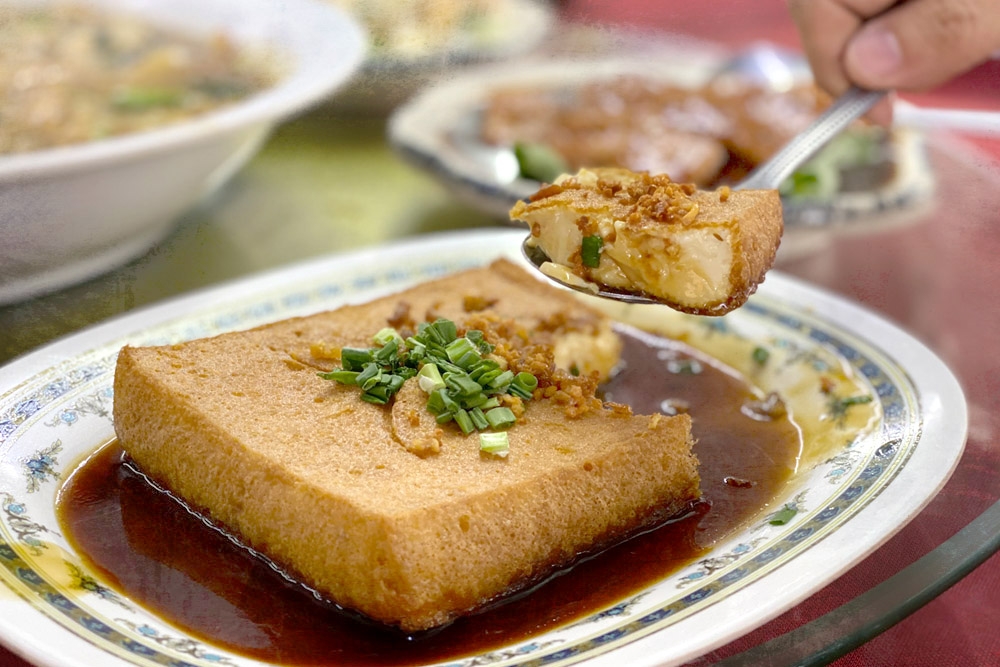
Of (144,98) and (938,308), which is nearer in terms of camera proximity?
(938,308)

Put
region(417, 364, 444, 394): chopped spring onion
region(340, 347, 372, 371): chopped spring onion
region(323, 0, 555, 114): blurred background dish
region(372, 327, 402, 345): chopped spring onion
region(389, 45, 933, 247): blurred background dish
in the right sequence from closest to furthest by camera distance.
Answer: region(417, 364, 444, 394): chopped spring onion
region(340, 347, 372, 371): chopped spring onion
region(372, 327, 402, 345): chopped spring onion
region(389, 45, 933, 247): blurred background dish
region(323, 0, 555, 114): blurred background dish

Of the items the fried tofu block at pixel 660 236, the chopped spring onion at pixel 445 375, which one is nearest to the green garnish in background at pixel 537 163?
the fried tofu block at pixel 660 236

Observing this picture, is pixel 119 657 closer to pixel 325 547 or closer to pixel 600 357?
pixel 325 547

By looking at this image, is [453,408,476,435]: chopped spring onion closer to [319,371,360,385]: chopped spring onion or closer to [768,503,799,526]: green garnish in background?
[319,371,360,385]: chopped spring onion

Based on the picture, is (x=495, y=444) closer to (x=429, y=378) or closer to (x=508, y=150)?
(x=429, y=378)

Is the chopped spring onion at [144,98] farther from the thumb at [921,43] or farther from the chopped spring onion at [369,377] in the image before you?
the thumb at [921,43]

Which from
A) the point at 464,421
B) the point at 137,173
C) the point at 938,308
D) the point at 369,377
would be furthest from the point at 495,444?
the point at 938,308

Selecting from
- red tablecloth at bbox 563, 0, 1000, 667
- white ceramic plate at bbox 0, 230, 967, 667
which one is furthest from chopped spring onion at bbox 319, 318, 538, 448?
red tablecloth at bbox 563, 0, 1000, 667
